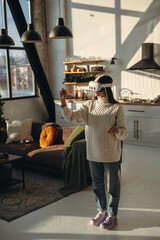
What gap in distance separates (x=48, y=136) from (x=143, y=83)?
3082mm

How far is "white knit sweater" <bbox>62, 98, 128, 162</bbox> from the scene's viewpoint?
120 inches

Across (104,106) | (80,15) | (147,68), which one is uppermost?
(80,15)

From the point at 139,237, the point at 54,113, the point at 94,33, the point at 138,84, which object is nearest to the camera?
the point at 139,237

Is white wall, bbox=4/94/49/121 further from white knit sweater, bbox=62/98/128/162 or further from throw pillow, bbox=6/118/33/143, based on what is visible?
white knit sweater, bbox=62/98/128/162

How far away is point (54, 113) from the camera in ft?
28.7

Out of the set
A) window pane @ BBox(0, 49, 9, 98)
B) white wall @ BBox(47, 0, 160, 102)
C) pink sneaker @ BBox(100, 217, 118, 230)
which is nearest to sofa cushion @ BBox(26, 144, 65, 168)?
pink sneaker @ BBox(100, 217, 118, 230)

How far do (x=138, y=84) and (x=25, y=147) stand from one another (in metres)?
3.44

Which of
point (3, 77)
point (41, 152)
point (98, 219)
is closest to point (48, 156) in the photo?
point (41, 152)

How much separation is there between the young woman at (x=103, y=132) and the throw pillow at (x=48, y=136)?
226 centimetres

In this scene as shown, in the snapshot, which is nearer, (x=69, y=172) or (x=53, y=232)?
(x=53, y=232)

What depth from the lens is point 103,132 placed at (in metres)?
3.07

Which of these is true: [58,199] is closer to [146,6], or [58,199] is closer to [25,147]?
[25,147]

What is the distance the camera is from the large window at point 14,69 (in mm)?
8055

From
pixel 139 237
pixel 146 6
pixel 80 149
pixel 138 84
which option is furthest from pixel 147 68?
pixel 139 237
